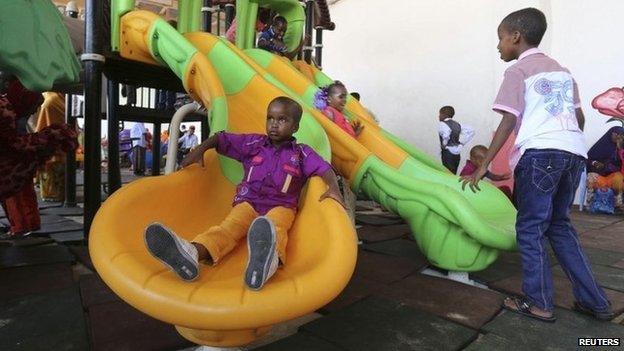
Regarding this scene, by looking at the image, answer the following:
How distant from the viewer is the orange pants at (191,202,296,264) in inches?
56.6

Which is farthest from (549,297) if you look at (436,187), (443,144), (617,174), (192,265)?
(617,174)

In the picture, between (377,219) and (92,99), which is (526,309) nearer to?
(377,219)

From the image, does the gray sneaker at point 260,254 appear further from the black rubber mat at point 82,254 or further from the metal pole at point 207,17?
the metal pole at point 207,17

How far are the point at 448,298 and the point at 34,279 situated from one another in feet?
6.54

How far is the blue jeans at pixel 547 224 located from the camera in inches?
69.7

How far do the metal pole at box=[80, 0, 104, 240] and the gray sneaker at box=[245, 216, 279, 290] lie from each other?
79.4 inches

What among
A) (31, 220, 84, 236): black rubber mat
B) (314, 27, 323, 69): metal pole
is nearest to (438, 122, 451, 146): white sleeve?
(314, 27, 323, 69): metal pole

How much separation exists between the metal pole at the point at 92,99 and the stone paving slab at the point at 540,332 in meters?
2.40

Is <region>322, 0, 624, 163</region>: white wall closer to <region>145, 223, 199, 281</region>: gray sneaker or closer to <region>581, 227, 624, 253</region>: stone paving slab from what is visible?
<region>581, 227, 624, 253</region>: stone paving slab

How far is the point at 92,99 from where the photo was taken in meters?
2.77

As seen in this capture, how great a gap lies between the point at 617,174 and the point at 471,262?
4.34 metres

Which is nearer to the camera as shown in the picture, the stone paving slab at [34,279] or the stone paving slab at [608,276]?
the stone paving slab at [34,279]

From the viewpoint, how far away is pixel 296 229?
1.69 meters

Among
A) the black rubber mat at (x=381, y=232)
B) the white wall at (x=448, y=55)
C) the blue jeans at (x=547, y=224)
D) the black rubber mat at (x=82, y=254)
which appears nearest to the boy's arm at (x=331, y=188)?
the blue jeans at (x=547, y=224)
